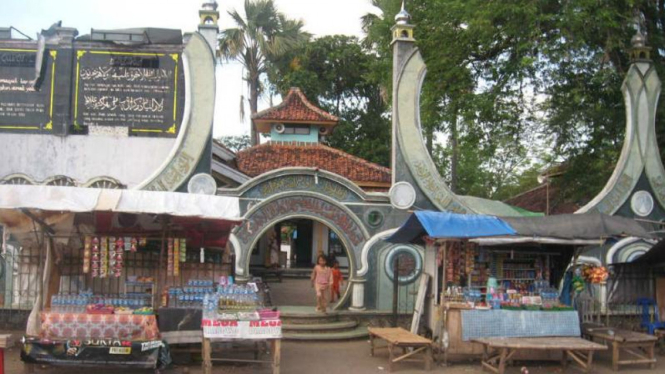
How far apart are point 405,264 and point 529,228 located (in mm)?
3816

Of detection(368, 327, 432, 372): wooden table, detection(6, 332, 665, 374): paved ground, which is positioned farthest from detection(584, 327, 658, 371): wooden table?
detection(368, 327, 432, 372): wooden table

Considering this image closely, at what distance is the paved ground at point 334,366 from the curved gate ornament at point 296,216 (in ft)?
7.93

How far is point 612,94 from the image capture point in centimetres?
1641

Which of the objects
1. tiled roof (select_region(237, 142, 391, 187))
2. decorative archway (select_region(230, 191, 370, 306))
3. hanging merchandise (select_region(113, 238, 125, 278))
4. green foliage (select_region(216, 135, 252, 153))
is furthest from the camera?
green foliage (select_region(216, 135, 252, 153))

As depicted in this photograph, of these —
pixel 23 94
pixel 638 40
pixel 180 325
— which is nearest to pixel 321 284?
pixel 180 325

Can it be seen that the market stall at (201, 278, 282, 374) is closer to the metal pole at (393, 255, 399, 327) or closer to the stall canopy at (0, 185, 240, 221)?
the stall canopy at (0, 185, 240, 221)

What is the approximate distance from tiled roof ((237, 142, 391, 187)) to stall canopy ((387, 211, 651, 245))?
11011mm

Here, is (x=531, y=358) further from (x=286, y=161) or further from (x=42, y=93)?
(x=286, y=161)

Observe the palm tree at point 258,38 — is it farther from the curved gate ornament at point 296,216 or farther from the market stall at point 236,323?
the market stall at point 236,323

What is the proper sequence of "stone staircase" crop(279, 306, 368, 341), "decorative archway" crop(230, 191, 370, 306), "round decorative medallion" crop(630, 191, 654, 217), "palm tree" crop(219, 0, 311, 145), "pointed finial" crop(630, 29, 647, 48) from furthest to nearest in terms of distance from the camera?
"palm tree" crop(219, 0, 311, 145) → "pointed finial" crop(630, 29, 647, 48) → "round decorative medallion" crop(630, 191, 654, 217) → "decorative archway" crop(230, 191, 370, 306) → "stone staircase" crop(279, 306, 368, 341)

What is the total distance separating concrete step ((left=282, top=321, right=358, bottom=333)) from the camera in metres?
12.9

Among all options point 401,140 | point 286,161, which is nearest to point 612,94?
point 401,140

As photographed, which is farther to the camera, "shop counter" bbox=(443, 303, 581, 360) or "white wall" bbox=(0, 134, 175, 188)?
"white wall" bbox=(0, 134, 175, 188)

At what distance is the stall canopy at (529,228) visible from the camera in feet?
34.1
